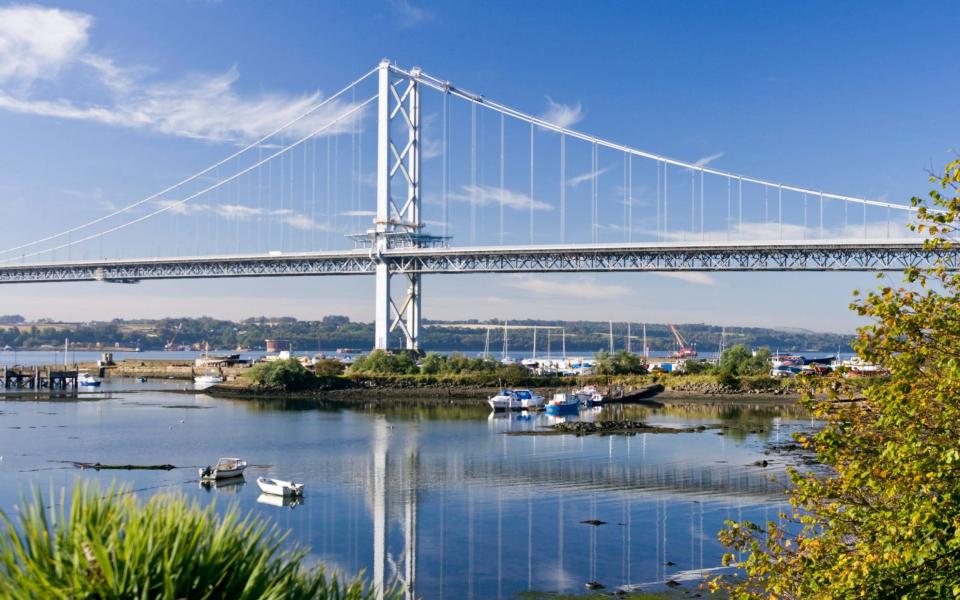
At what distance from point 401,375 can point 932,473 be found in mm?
51138

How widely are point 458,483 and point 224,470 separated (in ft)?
19.2

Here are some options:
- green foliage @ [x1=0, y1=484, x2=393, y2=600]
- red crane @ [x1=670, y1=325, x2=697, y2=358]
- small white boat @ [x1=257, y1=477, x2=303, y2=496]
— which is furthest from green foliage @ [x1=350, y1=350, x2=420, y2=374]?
green foliage @ [x1=0, y1=484, x2=393, y2=600]

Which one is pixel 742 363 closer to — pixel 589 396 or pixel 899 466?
pixel 589 396

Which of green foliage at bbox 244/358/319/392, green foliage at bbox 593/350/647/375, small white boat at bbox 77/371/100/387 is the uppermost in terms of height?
green foliage at bbox 593/350/647/375

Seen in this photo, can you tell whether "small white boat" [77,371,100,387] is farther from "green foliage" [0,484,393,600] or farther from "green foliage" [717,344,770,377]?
"green foliage" [0,484,393,600]

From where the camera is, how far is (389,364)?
57.1m

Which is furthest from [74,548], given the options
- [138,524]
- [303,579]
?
[303,579]

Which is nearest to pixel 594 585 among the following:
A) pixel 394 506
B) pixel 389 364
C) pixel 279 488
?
pixel 394 506

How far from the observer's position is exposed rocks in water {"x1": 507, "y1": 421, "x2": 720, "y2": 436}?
34.6 m

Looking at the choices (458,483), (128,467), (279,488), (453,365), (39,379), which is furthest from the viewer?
(39,379)

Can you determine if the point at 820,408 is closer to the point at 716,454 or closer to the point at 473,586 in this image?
the point at 473,586

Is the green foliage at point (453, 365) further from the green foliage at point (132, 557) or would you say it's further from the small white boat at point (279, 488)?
the green foliage at point (132, 557)

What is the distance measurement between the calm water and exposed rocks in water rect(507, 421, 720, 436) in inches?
52.0

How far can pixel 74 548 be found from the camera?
140 inches
